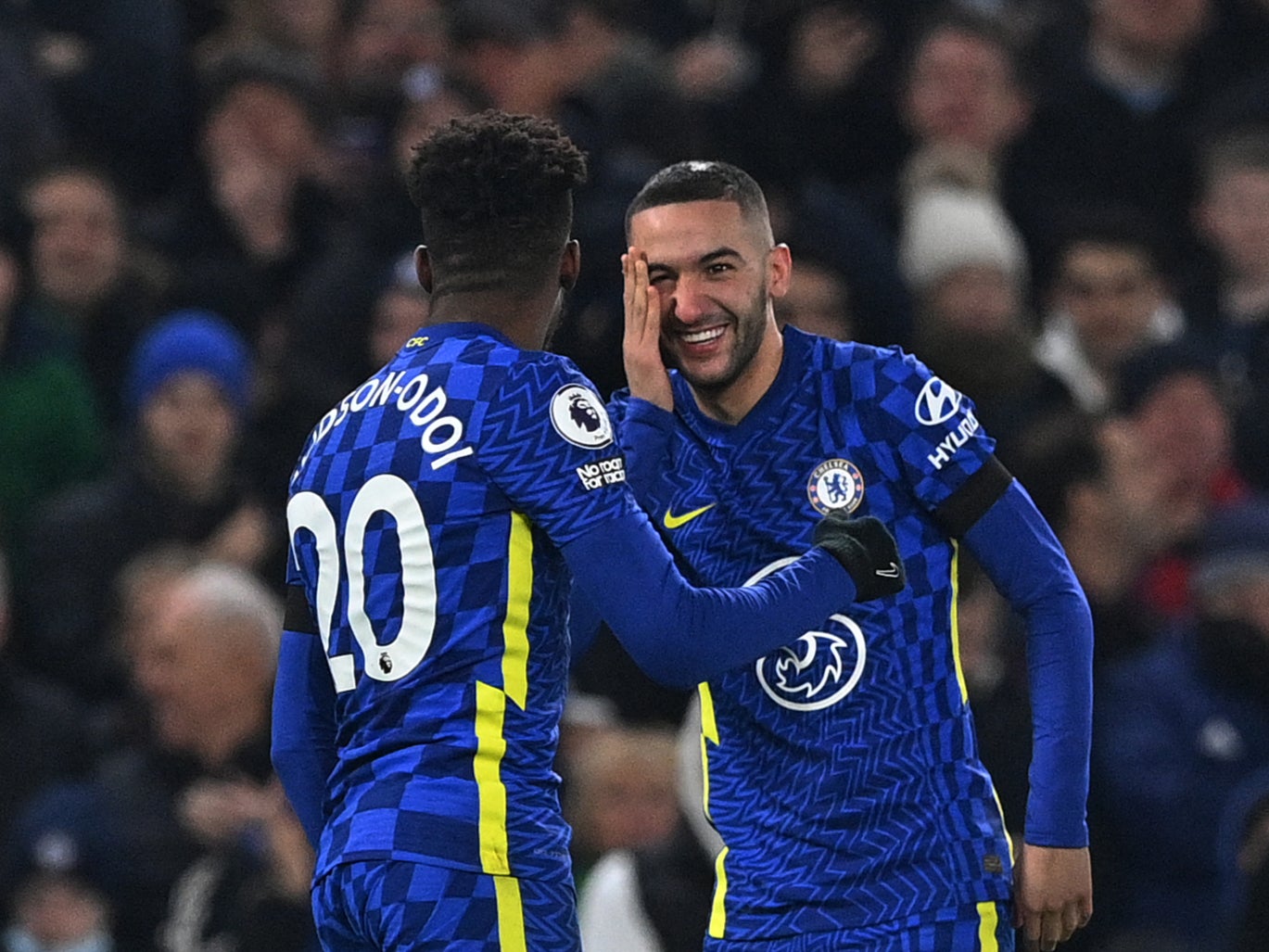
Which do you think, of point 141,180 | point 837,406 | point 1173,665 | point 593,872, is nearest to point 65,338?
point 141,180

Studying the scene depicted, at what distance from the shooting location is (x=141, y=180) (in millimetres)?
9383

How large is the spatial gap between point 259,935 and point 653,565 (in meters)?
3.39

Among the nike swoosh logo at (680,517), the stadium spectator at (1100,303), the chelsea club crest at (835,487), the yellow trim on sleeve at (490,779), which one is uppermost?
the stadium spectator at (1100,303)

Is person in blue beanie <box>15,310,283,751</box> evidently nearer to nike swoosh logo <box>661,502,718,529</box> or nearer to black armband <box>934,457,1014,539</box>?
nike swoosh logo <box>661,502,718,529</box>

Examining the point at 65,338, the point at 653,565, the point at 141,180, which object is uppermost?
the point at 141,180

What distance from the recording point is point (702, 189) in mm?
4508

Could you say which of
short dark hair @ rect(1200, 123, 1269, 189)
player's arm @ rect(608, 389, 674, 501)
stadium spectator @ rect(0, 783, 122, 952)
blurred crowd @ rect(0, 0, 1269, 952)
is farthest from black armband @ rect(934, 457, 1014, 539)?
short dark hair @ rect(1200, 123, 1269, 189)

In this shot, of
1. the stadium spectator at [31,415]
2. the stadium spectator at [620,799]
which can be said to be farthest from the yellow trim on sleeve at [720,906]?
the stadium spectator at [31,415]

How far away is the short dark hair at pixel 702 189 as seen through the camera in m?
4.51

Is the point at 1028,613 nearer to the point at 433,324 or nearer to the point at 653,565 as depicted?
the point at 653,565

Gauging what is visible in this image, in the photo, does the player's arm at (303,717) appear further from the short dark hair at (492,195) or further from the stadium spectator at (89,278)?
the stadium spectator at (89,278)

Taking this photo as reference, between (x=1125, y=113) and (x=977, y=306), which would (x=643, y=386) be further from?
(x=1125, y=113)

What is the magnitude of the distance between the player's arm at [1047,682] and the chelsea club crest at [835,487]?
17cm

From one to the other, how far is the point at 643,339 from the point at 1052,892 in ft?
4.22
